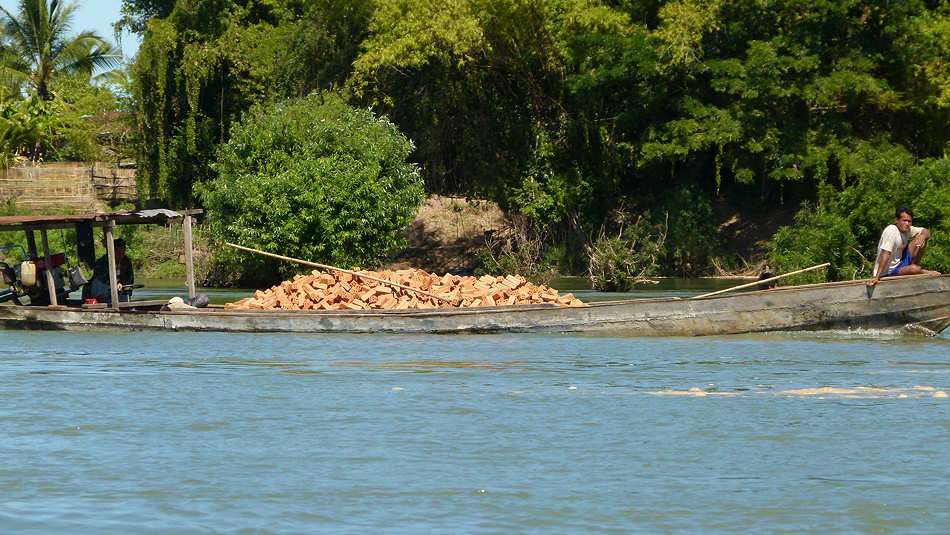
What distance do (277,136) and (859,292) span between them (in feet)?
64.5

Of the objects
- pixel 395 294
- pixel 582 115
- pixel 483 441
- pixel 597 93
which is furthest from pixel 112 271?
pixel 582 115

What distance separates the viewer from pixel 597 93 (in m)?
36.5

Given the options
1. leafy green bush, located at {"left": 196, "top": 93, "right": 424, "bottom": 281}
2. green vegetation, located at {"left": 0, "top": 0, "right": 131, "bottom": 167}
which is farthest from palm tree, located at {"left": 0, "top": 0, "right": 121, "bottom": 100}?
leafy green bush, located at {"left": 196, "top": 93, "right": 424, "bottom": 281}

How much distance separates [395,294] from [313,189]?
11.6m

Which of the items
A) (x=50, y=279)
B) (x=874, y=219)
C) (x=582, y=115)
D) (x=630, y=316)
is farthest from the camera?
(x=582, y=115)

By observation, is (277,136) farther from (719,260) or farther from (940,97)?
(940,97)

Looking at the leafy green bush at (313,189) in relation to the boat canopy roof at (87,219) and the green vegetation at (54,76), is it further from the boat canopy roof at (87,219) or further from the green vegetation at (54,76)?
the green vegetation at (54,76)

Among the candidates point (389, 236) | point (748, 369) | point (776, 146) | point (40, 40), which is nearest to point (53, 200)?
point (40, 40)

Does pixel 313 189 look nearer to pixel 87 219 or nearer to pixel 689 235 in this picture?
pixel 689 235

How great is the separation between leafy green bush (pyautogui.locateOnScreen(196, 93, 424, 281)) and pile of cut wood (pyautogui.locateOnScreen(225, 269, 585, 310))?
10.4 metres

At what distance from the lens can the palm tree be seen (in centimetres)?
5338

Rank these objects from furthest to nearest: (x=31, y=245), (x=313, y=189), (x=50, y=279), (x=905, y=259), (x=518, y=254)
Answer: (x=518, y=254) < (x=313, y=189) < (x=31, y=245) < (x=50, y=279) < (x=905, y=259)

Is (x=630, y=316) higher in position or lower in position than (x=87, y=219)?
lower

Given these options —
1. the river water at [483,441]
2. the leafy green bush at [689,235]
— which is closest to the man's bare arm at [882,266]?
the river water at [483,441]
